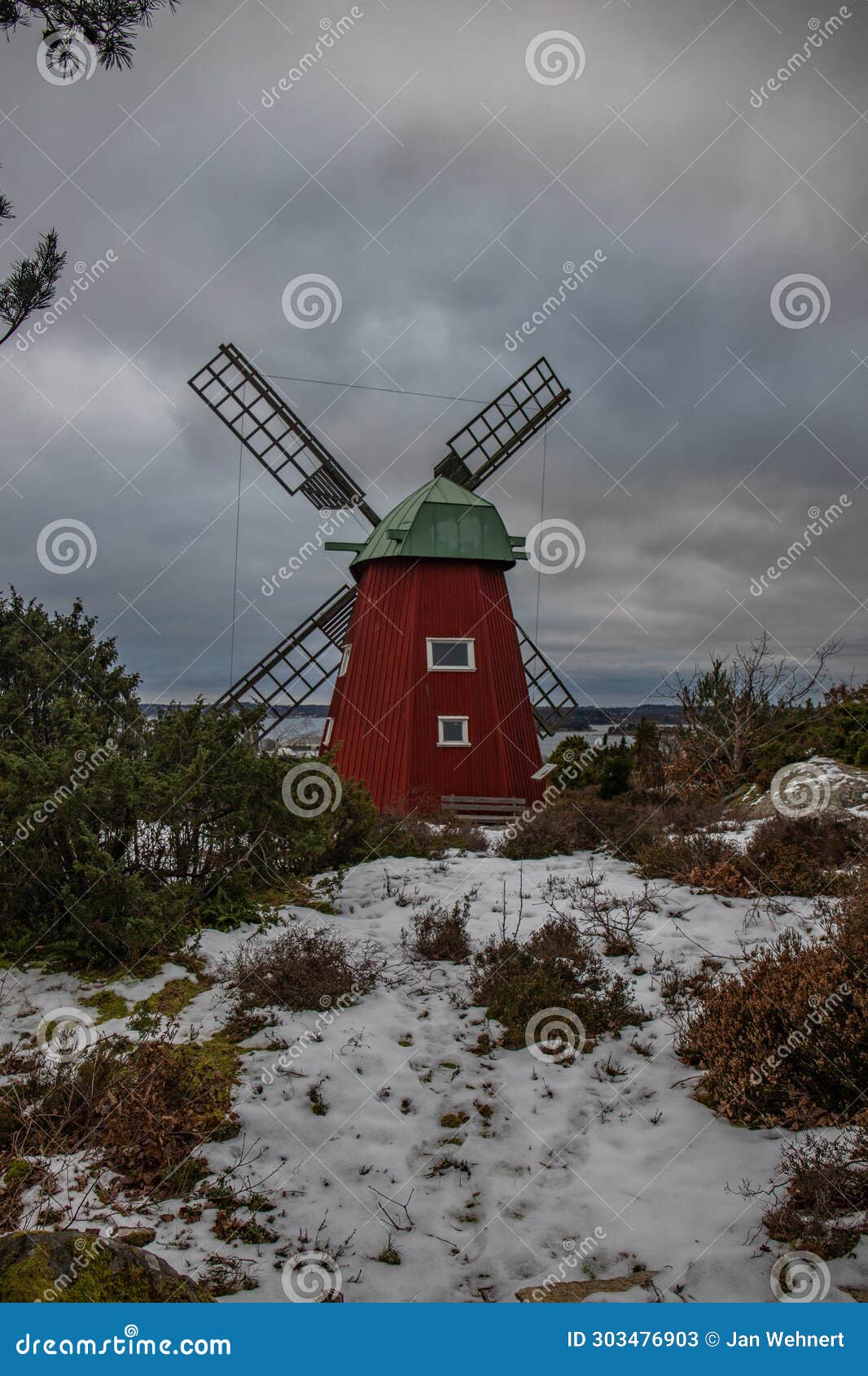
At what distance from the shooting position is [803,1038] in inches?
193

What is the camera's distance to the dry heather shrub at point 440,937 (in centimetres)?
754

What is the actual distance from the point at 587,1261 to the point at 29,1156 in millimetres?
2968

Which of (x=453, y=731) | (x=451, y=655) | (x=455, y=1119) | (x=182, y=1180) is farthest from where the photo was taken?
(x=451, y=655)

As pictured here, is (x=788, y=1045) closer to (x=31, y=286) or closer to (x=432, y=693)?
(x=31, y=286)

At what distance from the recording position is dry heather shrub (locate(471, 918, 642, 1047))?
6.29m

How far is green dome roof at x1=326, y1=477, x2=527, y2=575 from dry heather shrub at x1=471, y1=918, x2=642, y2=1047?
11625 millimetres

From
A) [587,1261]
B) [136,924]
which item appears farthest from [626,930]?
[136,924]

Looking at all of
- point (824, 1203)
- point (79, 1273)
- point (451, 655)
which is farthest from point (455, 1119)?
point (451, 655)

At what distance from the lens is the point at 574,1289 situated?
11.9 ft

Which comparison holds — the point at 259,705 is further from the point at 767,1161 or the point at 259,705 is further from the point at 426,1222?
the point at 767,1161

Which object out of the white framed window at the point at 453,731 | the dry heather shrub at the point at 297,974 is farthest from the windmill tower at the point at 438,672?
the dry heather shrub at the point at 297,974

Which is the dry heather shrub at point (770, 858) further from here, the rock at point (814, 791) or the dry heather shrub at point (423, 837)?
the dry heather shrub at point (423, 837)

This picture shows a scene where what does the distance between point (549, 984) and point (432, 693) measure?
11.0 m

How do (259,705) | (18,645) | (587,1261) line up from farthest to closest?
(18,645)
(259,705)
(587,1261)
